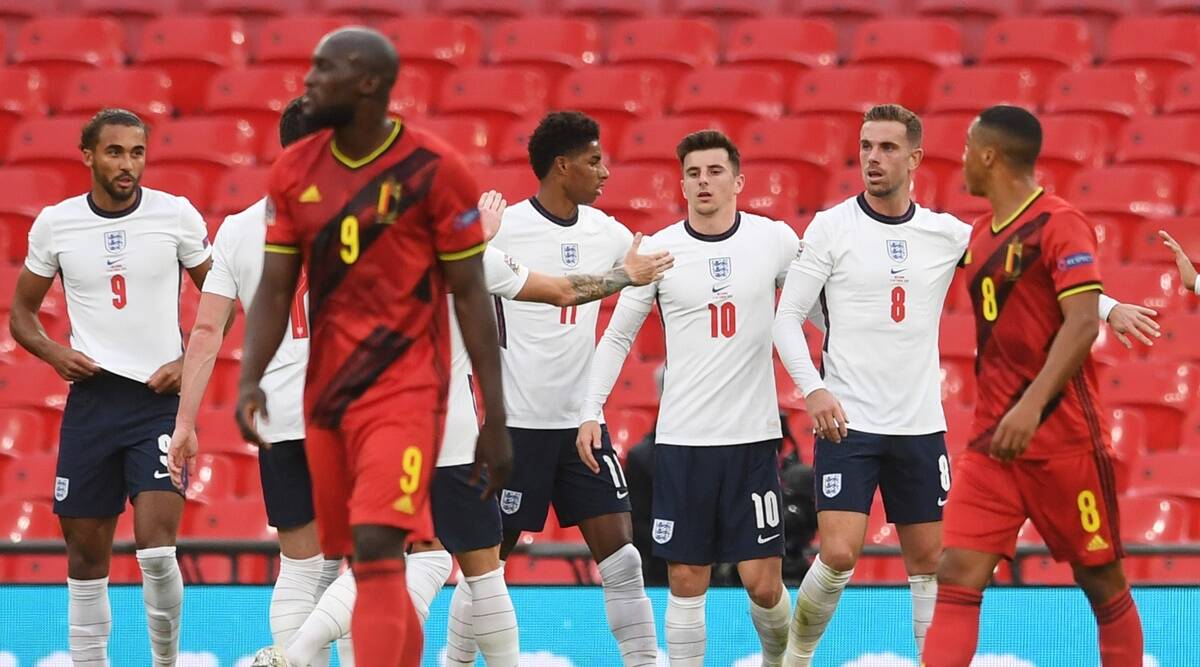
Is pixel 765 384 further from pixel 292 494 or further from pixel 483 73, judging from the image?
pixel 483 73

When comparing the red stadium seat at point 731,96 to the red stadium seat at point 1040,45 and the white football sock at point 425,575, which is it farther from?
the white football sock at point 425,575

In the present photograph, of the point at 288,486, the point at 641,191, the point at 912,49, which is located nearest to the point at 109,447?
the point at 288,486

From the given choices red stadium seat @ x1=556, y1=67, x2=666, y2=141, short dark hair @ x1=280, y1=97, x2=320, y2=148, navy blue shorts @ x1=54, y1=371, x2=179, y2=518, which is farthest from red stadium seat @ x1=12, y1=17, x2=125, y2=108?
short dark hair @ x1=280, y1=97, x2=320, y2=148

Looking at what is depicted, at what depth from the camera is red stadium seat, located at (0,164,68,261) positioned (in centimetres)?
1259

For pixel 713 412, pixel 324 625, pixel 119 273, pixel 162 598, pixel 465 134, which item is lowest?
pixel 162 598

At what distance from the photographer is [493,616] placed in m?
6.63

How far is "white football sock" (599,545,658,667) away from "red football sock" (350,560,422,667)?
2.31 meters

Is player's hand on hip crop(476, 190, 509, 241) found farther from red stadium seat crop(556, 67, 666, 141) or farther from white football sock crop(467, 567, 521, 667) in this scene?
red stadium seat crop(556, 67, 666, 141)

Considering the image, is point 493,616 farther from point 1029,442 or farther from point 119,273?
point 119,273

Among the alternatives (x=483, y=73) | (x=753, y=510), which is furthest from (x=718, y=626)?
(x=483, y=73)

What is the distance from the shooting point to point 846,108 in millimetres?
13117

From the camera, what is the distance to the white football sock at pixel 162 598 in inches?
285

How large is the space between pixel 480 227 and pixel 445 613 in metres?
3.61

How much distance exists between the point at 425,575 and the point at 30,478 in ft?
14.9
